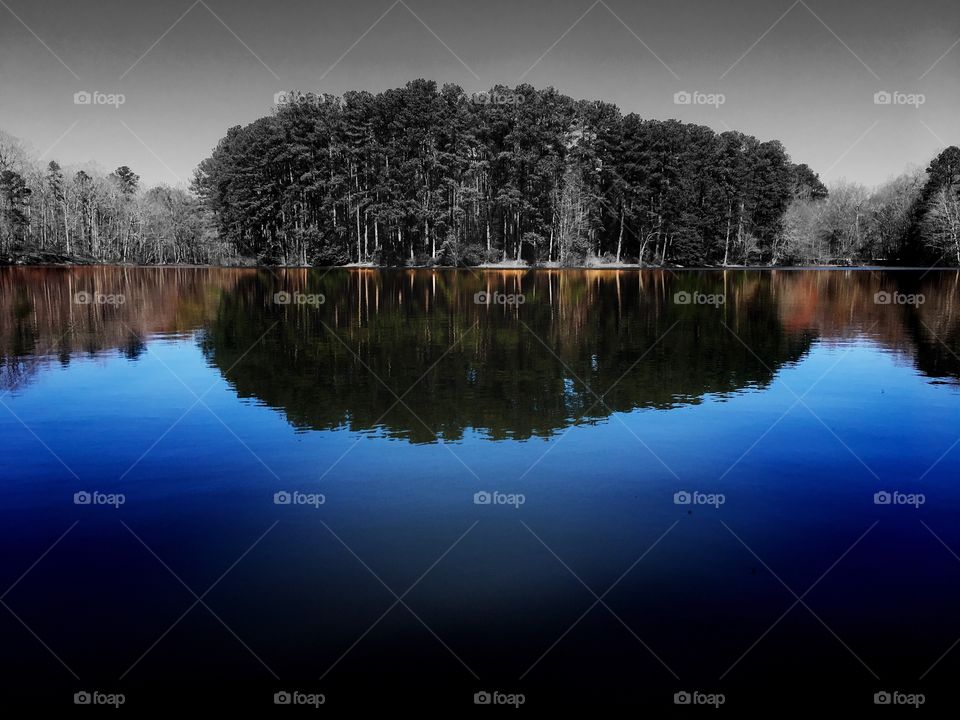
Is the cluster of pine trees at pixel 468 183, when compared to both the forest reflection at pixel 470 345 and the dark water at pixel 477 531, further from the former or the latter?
the dark water at pixel 477 531

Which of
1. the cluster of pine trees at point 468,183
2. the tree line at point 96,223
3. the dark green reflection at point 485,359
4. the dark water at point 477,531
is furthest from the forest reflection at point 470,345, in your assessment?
the tree line at point 96,223

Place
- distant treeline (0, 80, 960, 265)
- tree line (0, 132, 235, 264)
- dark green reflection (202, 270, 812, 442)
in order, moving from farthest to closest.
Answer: tree line (0, 132, 235, 264) → distant treeline (0, 80, 960, 265) → dark green reflection (202, 270, 812, 442)

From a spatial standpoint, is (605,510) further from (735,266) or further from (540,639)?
(735,266)

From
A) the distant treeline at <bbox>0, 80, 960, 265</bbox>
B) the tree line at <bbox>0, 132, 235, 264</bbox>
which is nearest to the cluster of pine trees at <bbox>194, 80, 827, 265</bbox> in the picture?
the distant treeline at <bbox>0, 80, 960, 265</bbox>

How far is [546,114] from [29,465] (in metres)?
98.5

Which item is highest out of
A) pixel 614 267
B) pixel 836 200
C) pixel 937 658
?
pixel 836 200

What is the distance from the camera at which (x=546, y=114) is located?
102750mm

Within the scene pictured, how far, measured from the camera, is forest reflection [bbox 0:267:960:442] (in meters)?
17.0

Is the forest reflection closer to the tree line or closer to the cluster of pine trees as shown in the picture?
the cluster of pine trees

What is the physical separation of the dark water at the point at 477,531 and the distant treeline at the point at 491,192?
8423cm

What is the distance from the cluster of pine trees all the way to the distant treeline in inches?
9.0

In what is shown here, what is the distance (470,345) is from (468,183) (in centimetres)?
8381

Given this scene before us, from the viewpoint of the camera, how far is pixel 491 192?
10456 centimetres

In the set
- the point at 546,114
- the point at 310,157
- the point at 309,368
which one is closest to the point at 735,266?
the point at 546,114
